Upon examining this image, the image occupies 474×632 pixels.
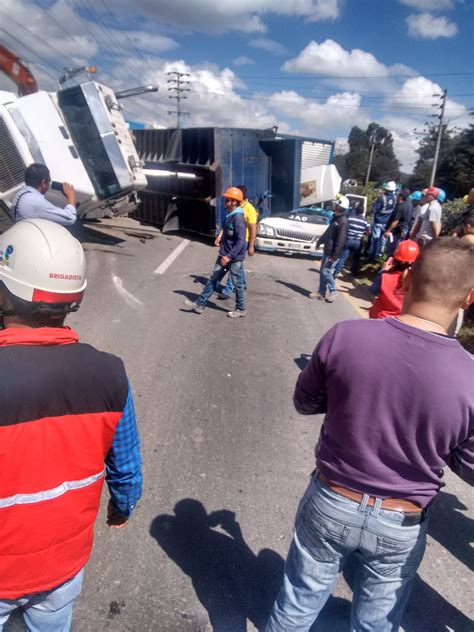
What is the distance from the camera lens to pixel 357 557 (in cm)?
175

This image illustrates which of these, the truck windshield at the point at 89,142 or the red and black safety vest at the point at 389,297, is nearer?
the red and black safety vest at the point at 389,297

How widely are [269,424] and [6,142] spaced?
23.9 feet

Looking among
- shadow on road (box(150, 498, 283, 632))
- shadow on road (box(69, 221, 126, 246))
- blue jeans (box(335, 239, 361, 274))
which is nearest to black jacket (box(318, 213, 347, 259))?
blue jeans (box(335, 239, 361, 274))

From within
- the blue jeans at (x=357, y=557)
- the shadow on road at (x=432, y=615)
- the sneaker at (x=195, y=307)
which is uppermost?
the blue jeans at (x=357, y=557)

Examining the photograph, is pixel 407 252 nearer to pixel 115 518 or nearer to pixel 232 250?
pixel 115 518

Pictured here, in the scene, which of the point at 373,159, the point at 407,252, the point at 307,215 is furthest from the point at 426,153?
the point at 407,252

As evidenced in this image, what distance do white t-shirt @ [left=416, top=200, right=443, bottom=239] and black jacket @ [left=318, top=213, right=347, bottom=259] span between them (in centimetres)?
156

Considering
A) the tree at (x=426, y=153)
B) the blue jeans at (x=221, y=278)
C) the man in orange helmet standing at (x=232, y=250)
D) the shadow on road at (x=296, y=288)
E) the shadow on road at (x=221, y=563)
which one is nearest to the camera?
the shadow on road at (x=221, y=563)

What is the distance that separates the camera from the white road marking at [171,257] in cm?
948

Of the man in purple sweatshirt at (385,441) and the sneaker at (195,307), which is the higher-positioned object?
the man in purple sweatshirt at (385,441)

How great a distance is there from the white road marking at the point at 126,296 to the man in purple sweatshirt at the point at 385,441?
18.6 feet

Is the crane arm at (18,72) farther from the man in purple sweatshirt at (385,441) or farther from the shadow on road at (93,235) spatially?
the man in purple sweatshirt at (385,441)

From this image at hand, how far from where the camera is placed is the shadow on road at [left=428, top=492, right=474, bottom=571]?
116 inches

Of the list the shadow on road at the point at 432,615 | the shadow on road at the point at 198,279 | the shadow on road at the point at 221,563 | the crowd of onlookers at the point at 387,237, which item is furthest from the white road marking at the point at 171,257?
the shadow on road at the point at 432,615
